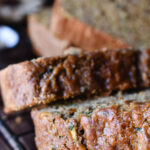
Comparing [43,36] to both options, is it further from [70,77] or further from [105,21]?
[70,77]

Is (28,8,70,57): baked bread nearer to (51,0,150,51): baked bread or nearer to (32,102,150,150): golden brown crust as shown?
(51,0,150,51): baked bread

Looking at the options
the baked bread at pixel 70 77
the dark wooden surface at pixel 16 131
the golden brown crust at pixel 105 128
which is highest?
the baked bread at pixel 70 77

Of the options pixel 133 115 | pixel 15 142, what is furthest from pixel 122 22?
pixel 15 142

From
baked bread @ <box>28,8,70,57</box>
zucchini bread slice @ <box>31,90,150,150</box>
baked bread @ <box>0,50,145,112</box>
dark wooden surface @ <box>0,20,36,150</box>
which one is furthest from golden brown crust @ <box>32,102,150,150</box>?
baked bread @ <box>28,8,70,57</box>

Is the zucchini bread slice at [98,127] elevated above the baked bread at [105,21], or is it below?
below

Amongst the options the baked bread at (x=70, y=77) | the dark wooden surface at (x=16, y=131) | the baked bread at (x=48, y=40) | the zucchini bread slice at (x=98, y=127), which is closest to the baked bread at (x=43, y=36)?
the baked bread at (x=48, y=40)

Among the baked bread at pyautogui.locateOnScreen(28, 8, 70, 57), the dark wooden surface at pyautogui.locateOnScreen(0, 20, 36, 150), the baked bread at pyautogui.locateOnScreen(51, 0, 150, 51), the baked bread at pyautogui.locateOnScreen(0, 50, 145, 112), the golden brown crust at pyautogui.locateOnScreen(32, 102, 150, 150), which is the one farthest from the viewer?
the baked bread at pyautogui.locateOnScreen(28, 8, 70, 57)

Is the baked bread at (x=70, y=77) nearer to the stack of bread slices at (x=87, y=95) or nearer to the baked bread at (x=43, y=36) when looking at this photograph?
the stack of bread slices at (x=87, y=95)

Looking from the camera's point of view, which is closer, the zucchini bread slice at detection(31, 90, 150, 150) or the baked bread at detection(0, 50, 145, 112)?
the zucchini bread slice at detection(31, 90, 150, 150)
